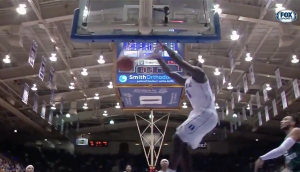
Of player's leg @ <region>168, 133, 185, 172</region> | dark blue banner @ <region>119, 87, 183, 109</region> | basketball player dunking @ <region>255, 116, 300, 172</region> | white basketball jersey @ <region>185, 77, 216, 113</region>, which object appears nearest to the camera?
player's leg @ <region>168, 133, 185, 172</region>

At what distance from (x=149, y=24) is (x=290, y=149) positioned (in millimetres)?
2386

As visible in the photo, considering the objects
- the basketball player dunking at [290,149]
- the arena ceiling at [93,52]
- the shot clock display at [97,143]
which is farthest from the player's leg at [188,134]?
the shot clock display at [97,143]

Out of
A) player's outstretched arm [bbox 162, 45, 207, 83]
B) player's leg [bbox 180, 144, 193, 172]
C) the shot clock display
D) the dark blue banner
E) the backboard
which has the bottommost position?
player's leg [bbox 180, 144, 193, 172]

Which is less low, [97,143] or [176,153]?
[97,143]

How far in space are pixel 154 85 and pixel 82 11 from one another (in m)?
5.20

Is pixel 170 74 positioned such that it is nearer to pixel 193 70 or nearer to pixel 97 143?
pixel 193 70

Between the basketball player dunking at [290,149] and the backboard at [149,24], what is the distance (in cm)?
147

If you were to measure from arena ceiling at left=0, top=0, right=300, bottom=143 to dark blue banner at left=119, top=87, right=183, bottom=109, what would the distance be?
9.92 feet

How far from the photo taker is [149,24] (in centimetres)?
502

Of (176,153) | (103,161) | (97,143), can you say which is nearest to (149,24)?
(176,153)

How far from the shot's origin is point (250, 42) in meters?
15.0

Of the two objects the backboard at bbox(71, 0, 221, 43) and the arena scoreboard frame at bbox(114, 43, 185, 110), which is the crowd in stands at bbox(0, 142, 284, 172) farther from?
the backboard at bbox(71, 0, 221, 43)

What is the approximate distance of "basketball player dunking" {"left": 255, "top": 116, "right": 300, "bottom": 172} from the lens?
387 centimetres

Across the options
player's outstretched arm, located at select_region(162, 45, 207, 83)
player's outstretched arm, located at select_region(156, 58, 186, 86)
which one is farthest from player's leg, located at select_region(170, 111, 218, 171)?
player's outstretched arm, located at select_region(156, 58, 186, 86)
